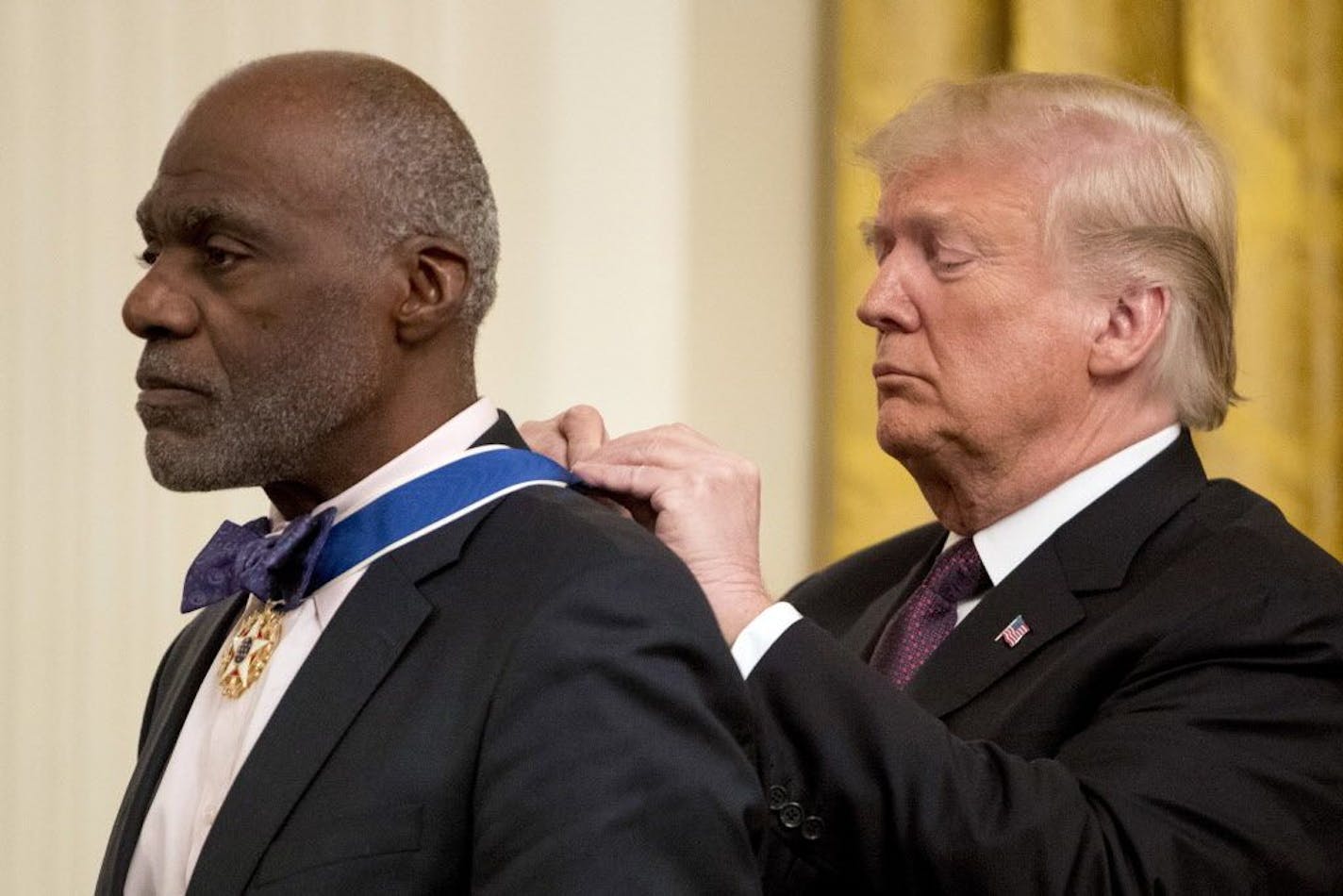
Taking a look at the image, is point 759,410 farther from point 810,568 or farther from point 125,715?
point 125,715

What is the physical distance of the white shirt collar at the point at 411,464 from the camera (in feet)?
4.46

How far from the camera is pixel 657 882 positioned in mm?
1137

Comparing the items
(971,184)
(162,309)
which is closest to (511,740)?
(162,309)

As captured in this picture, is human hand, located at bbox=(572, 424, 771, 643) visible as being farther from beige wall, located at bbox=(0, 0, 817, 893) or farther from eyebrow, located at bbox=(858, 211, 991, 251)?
beige wall, located at bbox=(0, 0, 817, 893)

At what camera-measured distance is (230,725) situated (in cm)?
134

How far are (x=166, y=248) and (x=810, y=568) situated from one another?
5.29ft

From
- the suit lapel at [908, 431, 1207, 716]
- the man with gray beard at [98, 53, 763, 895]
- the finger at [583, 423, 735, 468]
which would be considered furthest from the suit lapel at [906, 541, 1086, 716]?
the man with gray beard at [98, 53, 763, 895]

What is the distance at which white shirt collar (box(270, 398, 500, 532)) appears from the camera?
1.36m

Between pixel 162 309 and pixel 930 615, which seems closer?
pixel 162 309

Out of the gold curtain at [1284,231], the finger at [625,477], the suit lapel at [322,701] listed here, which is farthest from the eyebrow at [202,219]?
the gold curtain at [1284,231]

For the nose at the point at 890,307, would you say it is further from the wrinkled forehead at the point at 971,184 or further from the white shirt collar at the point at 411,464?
the white shirt collar at the point at 411,464

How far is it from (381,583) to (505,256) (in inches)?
62.0

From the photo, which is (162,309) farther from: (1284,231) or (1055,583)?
(1284,231)

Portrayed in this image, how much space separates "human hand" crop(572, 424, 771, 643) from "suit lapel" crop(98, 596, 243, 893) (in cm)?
31
